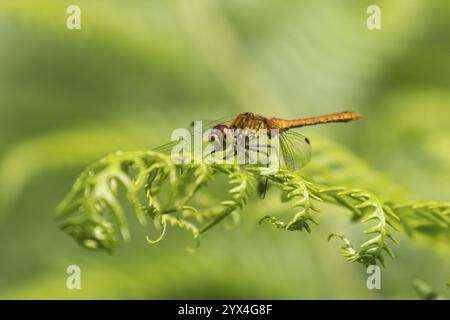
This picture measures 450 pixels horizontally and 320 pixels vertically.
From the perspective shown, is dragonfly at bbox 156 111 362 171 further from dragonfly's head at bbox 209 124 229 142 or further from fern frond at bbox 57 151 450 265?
fern frond at bbox 57 151 450 265

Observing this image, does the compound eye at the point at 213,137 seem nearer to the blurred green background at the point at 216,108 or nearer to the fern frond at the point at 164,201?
the fern frond at the point at 164,201

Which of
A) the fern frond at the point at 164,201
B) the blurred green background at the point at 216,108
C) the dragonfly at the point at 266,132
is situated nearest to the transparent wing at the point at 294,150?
the dragonfly at the point at 266,132

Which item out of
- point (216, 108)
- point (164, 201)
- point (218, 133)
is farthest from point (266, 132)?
point (216, 108)

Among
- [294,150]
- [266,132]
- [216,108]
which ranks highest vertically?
[216,108]

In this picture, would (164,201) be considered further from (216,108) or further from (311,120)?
(216,108)

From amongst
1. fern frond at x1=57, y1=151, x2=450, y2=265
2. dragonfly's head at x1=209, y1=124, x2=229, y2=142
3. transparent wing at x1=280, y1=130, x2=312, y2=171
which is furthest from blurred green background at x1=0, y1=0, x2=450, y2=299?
fern frond at x1=57, y1=151, x2=450, y2=265
